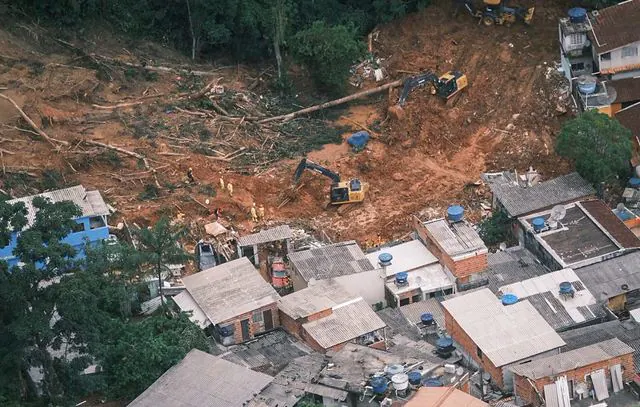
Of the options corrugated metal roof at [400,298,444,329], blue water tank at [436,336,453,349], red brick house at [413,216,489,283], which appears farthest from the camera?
red brick house at [413,216,489,283]

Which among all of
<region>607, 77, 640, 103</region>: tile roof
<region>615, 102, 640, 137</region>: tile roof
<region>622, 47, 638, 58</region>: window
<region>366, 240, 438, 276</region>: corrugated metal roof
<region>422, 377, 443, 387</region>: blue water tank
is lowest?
<region>422, 377, 443, 387</region>: blue water tank

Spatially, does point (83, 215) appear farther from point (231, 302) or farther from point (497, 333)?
point (497, 333)

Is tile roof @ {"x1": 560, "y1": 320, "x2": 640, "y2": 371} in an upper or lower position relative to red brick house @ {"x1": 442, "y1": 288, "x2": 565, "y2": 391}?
lower

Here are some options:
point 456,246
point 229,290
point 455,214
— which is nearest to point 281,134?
point 455,214

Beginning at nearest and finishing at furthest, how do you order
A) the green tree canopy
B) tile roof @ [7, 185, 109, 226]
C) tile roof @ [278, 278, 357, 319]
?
tile roof @ [278, 278, 357, 319], tile roof @ [7, 185, 109, 226], the green tree canopy

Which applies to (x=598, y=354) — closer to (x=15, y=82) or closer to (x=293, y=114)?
(x=293, y=114)

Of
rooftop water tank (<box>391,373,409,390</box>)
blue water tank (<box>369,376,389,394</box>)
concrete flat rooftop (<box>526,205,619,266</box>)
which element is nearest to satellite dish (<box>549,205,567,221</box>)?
concrete flat rooftop (<box>526,205,619,266</box>)

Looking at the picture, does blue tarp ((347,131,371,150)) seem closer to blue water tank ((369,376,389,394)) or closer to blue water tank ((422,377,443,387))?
blue water tank ((422,377,443,387))
